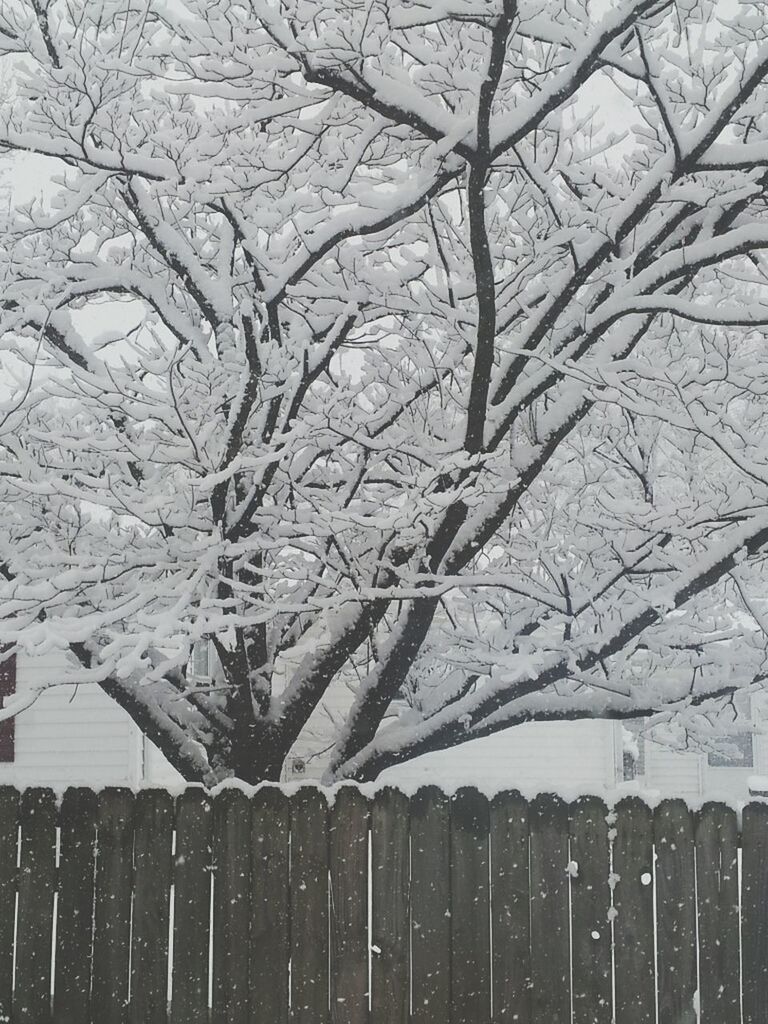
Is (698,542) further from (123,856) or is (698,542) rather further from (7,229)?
(7,229)

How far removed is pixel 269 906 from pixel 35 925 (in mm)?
1111

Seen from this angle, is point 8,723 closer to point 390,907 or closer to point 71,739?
point 71,739

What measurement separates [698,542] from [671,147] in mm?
2963

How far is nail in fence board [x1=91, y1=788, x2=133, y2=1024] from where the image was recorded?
4.38 metres

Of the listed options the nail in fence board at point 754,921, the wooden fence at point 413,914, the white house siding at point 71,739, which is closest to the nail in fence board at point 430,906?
the wooden fence at point 413,914

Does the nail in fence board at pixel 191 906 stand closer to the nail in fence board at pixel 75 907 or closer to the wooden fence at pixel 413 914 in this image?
the wooden fence at pixel 413 914

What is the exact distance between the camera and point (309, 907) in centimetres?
430

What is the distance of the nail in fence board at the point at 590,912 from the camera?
13.8 ft

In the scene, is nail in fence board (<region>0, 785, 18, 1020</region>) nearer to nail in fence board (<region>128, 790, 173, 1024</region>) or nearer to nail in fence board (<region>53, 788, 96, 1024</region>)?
nail in fence board (<region>53, 788, 96, 1024</region>)

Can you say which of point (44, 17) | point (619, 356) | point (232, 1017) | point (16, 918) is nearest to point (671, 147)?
point (619, 356)

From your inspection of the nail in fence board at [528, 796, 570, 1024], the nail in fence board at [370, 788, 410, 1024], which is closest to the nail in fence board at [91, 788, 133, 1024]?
the nail in fence board at [370, 788, 410, 1024]

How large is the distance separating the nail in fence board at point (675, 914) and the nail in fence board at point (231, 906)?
1.80 metres

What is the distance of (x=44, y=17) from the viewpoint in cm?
459

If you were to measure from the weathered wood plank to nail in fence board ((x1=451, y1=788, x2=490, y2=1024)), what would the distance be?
22.2 inches
